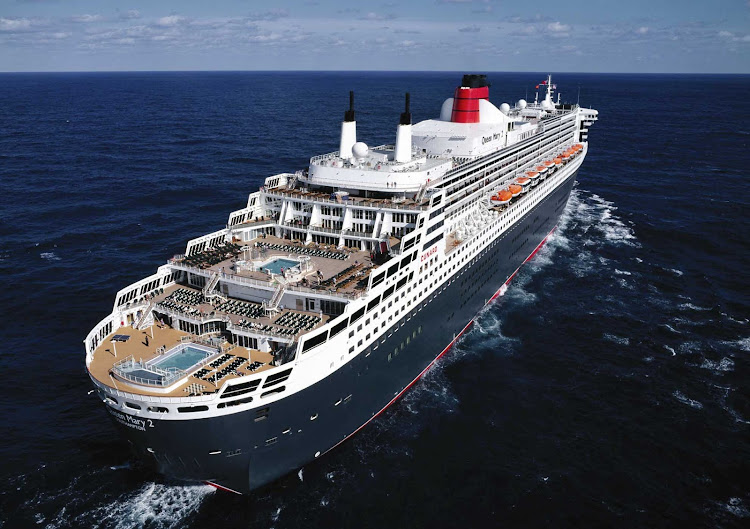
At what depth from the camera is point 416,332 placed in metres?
43.0

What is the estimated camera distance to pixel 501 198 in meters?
57.7

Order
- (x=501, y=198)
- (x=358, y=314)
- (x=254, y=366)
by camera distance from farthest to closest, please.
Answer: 1. (x=501, y=198)
2. (x=358, y=314)
3. (x=254, y=366)

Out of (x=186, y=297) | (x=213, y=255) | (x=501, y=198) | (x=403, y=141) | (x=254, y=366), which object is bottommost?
(x=254, y=366)

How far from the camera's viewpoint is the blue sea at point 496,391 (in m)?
33.5

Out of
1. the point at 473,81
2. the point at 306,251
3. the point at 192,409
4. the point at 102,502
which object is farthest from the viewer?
the point at 473,81

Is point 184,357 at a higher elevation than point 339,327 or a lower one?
lower

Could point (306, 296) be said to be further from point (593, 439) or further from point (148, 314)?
point (593, 439)

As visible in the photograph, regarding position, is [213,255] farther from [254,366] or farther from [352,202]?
[254,366]

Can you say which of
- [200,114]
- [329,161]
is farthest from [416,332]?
[200,114]

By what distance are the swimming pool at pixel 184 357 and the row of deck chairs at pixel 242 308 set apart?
3682 millimetres

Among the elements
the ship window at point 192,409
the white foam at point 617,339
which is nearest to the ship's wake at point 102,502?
the ship window at point 192,409

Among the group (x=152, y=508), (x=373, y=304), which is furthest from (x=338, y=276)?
(x=152, y=508)

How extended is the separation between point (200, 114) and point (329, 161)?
153003 mm

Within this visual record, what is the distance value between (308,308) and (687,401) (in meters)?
30.8
